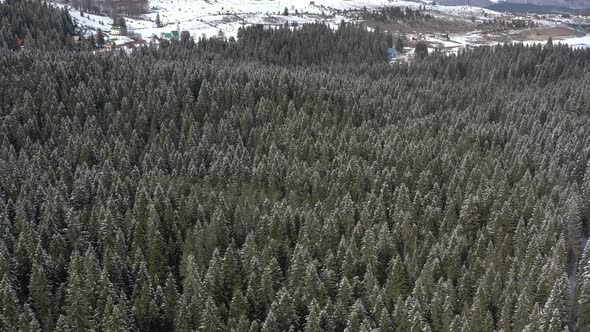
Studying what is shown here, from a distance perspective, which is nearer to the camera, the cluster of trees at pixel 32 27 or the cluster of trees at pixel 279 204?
the cluster of trees at pixel 279 204

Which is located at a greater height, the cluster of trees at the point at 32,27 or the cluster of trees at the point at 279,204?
the cluster of trees at the point at 32,27

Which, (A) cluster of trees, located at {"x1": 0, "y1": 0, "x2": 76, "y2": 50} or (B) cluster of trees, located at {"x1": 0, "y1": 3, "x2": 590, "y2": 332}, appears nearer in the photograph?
(B) cluster of trees, located at {"x1": 0, "y1": 3, "x2": 590, "y2": 332}

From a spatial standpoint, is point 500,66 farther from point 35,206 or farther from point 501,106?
point 35,206

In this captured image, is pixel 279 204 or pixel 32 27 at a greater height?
pixel 32 27

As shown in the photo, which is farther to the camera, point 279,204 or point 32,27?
point 32,27
